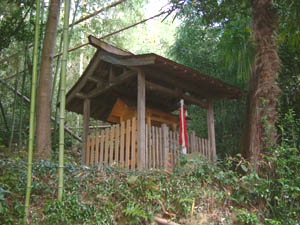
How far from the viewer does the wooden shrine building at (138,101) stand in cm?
670

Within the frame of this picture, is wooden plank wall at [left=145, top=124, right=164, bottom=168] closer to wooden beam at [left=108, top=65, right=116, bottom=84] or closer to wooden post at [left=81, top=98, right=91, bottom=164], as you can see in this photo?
wooden beam at [left=108, top=65, right=116, bottom=84]

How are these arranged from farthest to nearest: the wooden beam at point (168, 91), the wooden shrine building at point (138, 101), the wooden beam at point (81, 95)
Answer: the wooden beam at point (81, 95), the wooden beam at point (168, 91), the wooden shrine building at point (138, 101)

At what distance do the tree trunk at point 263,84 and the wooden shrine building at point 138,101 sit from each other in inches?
56.1

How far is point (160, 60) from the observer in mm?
6391

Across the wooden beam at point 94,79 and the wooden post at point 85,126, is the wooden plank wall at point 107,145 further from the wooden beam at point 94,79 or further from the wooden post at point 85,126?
the wooden beam at point 94,79

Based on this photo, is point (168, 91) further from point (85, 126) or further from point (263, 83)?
point (263, 83)

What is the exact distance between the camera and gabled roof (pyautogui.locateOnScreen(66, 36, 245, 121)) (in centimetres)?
692

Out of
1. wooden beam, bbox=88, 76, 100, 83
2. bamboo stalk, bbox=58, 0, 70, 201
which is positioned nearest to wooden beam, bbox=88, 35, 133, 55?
wooden beam, bbox=88, 76, 100, 83

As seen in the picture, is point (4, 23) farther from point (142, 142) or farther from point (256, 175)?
point (256, 175)

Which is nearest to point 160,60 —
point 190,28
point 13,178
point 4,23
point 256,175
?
point 256,175

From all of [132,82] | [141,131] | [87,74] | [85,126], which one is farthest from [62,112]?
[132,82]

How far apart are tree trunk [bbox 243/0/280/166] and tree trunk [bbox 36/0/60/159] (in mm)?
3915

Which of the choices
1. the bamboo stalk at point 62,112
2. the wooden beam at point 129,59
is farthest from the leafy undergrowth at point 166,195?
the wooden beam at point 129,59

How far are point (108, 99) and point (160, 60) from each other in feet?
12.4
